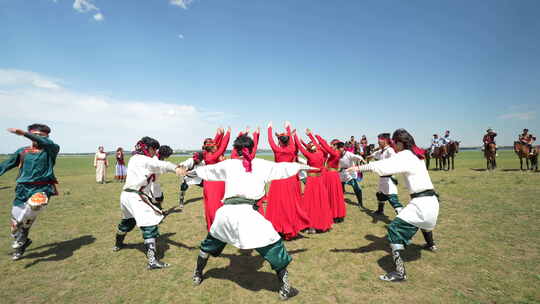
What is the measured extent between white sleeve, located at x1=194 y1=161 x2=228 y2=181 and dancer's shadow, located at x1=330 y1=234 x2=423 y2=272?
3011 mm

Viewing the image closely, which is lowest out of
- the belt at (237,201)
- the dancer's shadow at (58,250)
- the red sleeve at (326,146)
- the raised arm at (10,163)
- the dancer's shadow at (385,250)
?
the dancer's shadow at (58,250)

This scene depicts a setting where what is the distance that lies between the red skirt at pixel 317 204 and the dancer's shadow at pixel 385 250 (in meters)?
1.02

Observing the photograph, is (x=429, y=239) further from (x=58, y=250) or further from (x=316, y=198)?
(x=58, y=250)

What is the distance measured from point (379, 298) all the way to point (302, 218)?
2.64 meters

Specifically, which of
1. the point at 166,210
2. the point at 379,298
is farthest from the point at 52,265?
the point at 379,298

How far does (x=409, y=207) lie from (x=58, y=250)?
24.7 ft

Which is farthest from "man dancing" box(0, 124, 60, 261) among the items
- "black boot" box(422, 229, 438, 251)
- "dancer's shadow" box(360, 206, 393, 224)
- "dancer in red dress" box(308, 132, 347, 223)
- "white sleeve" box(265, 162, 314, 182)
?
"dancer's shadow" box(360, 206, 393, 224)

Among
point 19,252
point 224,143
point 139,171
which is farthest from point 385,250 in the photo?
point 19,252

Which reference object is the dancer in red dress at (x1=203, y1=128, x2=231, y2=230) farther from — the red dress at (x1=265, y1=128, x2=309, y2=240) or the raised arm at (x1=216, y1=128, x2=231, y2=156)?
the red dress at (x1=265, y1=128, x2=309, y2=240)

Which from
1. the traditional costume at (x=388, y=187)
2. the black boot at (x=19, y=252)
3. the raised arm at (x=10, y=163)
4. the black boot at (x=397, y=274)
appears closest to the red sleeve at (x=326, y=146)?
the traditional costume at (x=388, y=187)

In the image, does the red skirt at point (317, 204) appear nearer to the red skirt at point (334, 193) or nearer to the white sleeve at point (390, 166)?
the red skirt at point (334, 193)

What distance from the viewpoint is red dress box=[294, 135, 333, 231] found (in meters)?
6.01

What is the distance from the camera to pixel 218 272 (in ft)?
13.9

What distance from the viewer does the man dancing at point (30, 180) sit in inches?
181
